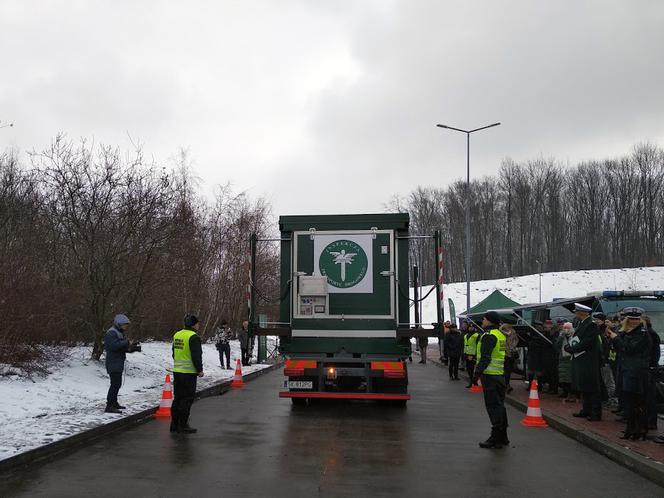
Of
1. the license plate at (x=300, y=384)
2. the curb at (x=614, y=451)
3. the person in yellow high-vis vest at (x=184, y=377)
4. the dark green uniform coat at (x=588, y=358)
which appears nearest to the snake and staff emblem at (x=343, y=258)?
the license plate at (x=300, y=384)

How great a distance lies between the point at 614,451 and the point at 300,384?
539 centimetres

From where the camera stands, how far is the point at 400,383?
11.0 m

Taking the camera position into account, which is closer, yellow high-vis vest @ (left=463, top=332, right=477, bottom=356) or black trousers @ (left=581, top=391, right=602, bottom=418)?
black trousers @ (left=581, top=391, right=602, bottom=418)

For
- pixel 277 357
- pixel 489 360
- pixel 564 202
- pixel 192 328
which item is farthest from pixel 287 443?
pixel 564 202

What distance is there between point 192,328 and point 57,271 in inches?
283

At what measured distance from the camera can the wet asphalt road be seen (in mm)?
5902

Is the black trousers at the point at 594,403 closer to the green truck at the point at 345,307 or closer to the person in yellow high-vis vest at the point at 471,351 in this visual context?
the green truck at the point at 345,307

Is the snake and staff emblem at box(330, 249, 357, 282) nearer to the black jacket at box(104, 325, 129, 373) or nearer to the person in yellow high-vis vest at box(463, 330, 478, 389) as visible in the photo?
the black jacket at box(104, 325, 129, 373)

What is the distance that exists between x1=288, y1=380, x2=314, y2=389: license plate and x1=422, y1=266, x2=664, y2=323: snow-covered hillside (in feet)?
168

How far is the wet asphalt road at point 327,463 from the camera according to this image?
5.90m

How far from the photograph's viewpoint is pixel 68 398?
1069cm

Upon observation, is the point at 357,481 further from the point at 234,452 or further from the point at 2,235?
the point at 2,235

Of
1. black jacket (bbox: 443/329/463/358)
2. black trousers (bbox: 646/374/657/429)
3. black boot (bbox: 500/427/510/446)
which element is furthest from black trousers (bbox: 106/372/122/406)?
black jacket (bbox: 443/329/463/358)

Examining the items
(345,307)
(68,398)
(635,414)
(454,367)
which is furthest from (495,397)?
(454,367)
